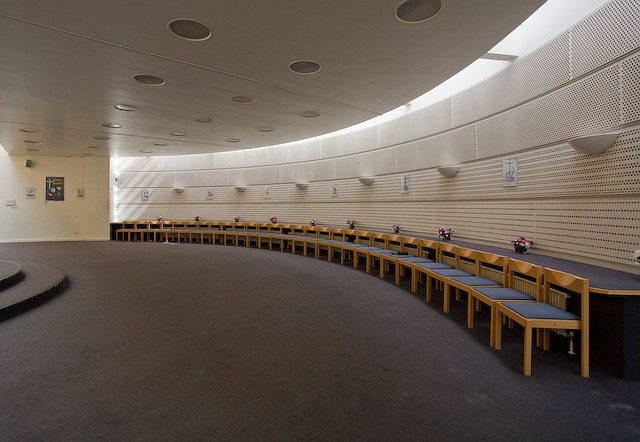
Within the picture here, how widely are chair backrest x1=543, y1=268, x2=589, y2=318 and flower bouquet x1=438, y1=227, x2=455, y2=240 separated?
270 centimetres

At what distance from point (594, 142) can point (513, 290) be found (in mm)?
1726

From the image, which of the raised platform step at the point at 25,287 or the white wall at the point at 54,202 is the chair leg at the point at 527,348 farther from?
the white wall at the point at 54,202

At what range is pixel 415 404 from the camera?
92.6 inches

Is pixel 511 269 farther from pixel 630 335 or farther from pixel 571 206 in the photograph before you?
pixel 630 335

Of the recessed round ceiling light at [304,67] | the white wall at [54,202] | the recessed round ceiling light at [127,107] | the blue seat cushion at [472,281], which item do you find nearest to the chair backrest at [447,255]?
the blue seat cushion at [472,281]

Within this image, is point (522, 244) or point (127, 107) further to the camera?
point (127, 107)

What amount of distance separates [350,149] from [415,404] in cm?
792

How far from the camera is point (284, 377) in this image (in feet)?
8.94

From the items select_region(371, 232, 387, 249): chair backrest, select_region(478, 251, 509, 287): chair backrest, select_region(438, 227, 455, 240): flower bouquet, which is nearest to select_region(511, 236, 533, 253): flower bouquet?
select_region(478, 251, 509, 287): chair backrest

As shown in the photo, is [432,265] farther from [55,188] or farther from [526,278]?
[55,188]

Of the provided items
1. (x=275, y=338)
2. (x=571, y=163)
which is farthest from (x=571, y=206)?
(x=275, y=338)

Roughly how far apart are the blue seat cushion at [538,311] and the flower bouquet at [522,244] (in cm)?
148

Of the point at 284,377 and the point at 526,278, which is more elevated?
the point at 526,278

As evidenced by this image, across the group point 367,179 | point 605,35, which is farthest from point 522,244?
point 367,179
